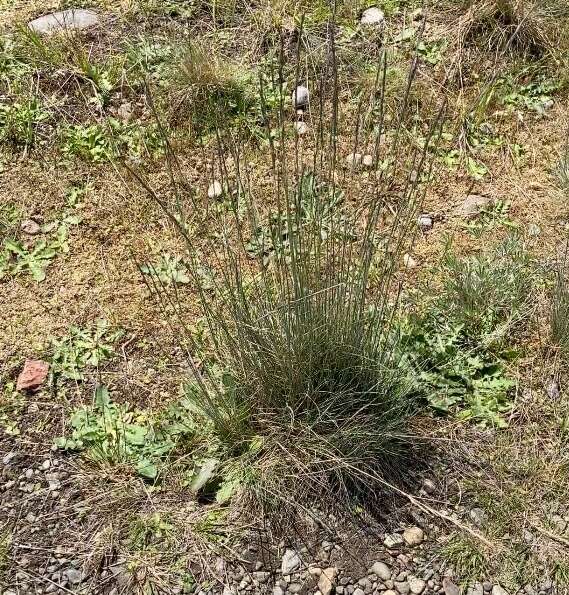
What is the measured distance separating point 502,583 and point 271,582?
2.16 feet

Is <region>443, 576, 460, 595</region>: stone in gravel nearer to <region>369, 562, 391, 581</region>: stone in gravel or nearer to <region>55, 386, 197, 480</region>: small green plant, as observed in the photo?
<region>369, 562, 391, 581</region>: stone in gravel

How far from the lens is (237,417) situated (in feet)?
7.22

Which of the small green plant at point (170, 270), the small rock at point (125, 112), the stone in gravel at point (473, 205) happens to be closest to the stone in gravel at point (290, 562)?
the small green plant at point (170, 270)

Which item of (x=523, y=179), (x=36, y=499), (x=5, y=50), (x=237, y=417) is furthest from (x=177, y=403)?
(x=5, y=50)

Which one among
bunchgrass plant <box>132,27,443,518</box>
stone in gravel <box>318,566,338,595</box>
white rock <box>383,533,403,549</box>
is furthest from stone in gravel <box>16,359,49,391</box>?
white rock <box>383,533,403,549</box>

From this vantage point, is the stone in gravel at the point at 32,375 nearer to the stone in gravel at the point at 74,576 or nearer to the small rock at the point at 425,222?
the stone in gravel at the point at 74,576

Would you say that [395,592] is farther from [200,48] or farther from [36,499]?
[200,48]

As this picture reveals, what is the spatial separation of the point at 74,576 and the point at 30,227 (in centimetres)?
162

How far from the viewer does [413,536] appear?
6.95 feet

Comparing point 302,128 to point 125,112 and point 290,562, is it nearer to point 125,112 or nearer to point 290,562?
point 125,112

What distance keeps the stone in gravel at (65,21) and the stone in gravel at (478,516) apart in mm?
3099

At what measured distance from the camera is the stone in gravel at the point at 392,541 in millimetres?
2107

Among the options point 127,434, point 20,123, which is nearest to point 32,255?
point 20,123

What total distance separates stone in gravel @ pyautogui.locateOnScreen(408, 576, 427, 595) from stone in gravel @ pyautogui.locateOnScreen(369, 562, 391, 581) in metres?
0.07
